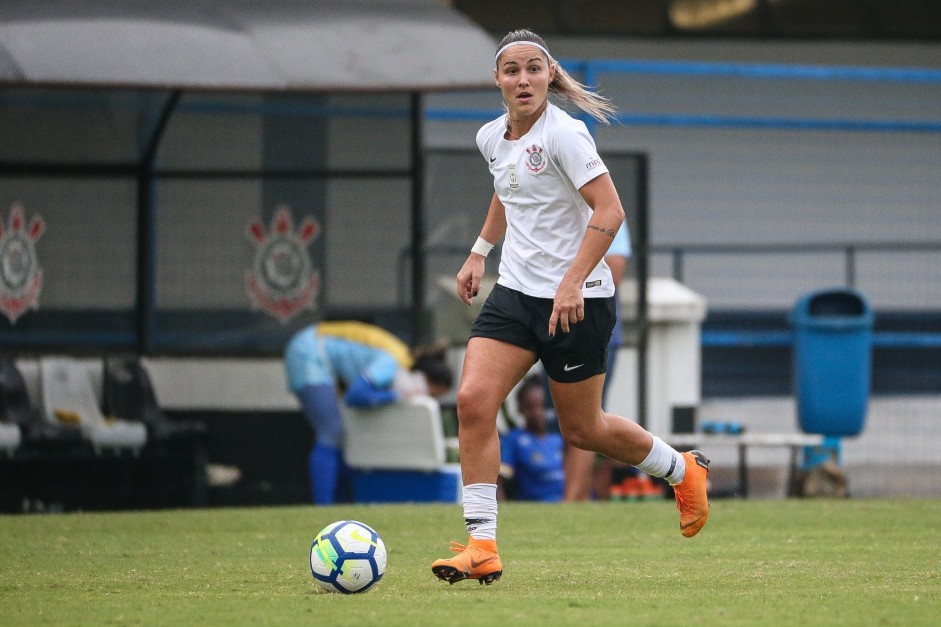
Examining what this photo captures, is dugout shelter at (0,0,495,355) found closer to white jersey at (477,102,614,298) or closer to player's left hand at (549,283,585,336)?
white jersey at (477,102,614,298)

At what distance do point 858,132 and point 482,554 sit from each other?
9.91 meters

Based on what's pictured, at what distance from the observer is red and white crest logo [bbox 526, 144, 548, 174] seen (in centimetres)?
603

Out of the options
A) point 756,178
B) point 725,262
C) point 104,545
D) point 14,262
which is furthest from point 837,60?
point 104,545

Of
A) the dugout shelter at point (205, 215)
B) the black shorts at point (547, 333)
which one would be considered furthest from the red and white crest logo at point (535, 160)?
the dugout shelter at point (205, 215)

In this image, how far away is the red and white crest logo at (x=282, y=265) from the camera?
39.9 ft

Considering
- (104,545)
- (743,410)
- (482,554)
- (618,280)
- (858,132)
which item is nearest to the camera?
(482,554)

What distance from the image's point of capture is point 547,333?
19.9 ft

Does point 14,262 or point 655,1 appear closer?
point 14,262

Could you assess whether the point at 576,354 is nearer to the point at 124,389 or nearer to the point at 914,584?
the point at 914,584

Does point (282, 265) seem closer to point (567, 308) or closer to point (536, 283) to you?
point (536, 283)

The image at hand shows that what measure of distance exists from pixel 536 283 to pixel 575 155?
1.64 feet

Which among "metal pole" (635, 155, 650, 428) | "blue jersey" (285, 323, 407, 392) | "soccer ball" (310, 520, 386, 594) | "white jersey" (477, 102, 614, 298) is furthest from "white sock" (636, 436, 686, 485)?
"metal pole" (635, 155, 650, 428)

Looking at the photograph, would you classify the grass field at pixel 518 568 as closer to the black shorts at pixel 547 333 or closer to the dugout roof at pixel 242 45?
the black shorts at pixel 547 333

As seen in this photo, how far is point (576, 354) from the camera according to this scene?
610 cm
